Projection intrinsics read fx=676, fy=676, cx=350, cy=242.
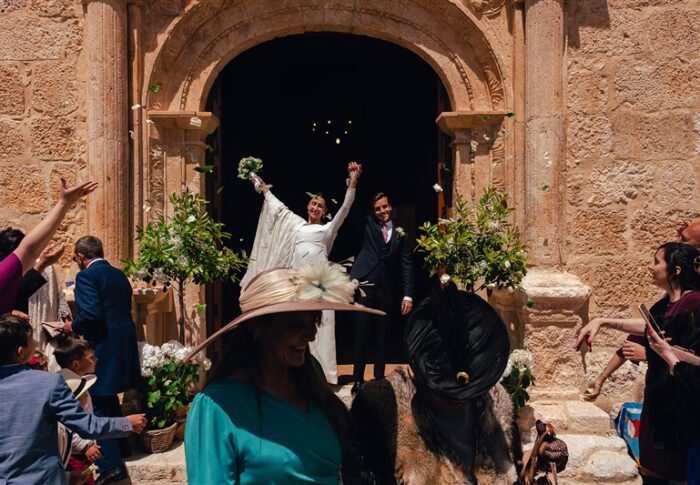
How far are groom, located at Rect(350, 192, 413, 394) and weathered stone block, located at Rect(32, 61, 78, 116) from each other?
9.55 feet

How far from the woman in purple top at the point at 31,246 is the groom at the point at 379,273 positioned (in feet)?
12.1

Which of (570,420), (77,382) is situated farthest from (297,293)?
(570,420)

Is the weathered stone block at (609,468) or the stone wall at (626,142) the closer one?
the weathered stone block at (609,468)

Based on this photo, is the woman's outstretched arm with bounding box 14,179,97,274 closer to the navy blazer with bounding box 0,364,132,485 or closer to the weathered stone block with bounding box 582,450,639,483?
the navy blazer with bounding box 0,364,132,485

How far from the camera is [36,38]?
5.97 m

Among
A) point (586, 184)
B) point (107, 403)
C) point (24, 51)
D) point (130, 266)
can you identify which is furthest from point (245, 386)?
point (24, 51)

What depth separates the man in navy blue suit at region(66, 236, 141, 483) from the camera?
474 centimetres

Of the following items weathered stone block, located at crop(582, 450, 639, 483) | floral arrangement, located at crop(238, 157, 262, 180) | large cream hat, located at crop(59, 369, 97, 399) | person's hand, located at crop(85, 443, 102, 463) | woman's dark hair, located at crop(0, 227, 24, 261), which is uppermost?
floral arrangement, located at crop(238, 157, 262, 180)

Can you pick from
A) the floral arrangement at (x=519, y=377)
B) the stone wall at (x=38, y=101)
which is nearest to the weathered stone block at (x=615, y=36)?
the floral arrangement at (x=519, y=377)

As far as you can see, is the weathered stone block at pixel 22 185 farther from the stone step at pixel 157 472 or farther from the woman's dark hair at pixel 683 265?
the woman's dark hair at pixel 683 265

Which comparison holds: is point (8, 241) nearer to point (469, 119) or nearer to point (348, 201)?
point (348, 201)

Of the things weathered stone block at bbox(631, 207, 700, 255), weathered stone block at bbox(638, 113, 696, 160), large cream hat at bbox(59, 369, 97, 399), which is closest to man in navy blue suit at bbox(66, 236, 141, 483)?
large cream hat at bbox(59, 369, 97, 399)

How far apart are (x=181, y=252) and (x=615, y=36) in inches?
164

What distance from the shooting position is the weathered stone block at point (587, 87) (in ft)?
19.5
